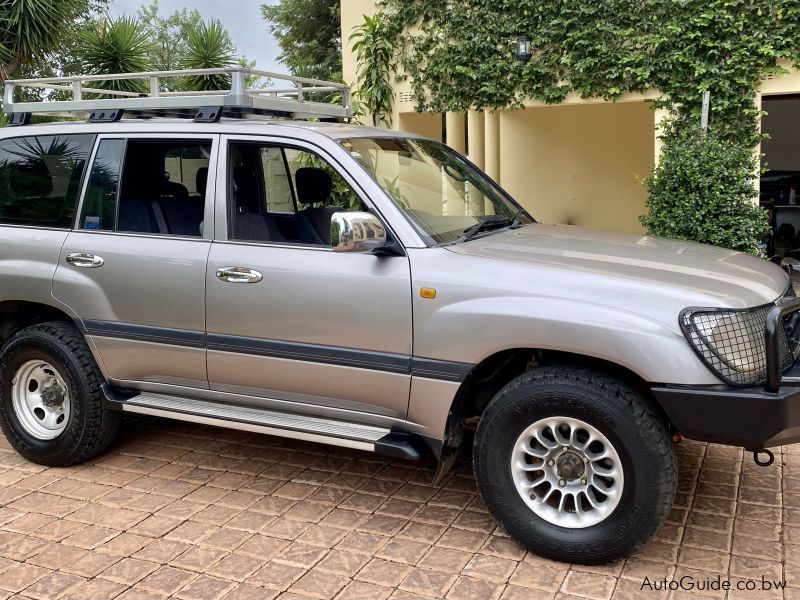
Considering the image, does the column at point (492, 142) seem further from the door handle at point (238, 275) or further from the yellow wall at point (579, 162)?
the door handle at point (238, 275)

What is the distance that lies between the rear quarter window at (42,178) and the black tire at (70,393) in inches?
25.8

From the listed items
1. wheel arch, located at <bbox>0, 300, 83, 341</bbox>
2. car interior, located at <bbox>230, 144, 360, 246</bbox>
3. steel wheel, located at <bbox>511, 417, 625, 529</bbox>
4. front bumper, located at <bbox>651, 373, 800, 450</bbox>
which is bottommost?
steel wheel, located at <bbox>511, 417, 625, 529</bbox>

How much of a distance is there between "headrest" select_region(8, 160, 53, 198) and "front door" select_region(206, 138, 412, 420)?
1251 mm

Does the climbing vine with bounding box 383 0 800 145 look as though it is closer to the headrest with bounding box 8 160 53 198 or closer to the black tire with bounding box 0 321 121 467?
the headrest with bounding box 8 160 53 198

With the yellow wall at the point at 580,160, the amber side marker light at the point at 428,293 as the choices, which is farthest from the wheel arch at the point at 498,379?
the yellow wall at the point at 580,160

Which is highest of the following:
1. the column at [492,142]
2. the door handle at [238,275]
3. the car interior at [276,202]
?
the column at [492,142]

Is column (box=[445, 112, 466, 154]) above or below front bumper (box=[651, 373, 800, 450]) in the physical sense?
above

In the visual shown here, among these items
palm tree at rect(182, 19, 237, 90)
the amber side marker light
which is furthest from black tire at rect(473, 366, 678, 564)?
palm tree at rect(182, 19, 237, 90)

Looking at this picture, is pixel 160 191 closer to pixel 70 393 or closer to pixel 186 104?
pixel 186 104

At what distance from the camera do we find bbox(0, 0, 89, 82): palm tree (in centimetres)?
1214

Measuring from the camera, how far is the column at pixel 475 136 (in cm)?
1093

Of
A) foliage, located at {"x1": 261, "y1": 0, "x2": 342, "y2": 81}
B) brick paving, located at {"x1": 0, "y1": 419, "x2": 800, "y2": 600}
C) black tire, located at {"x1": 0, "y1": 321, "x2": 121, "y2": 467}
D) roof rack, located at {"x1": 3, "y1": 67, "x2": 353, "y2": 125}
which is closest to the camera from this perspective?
brick paving, located at {"x1": 0, "y1": 419, "x2": 800, "y2": 600}

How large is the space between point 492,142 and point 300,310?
7.63 m

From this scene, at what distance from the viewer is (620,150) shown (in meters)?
13.1
